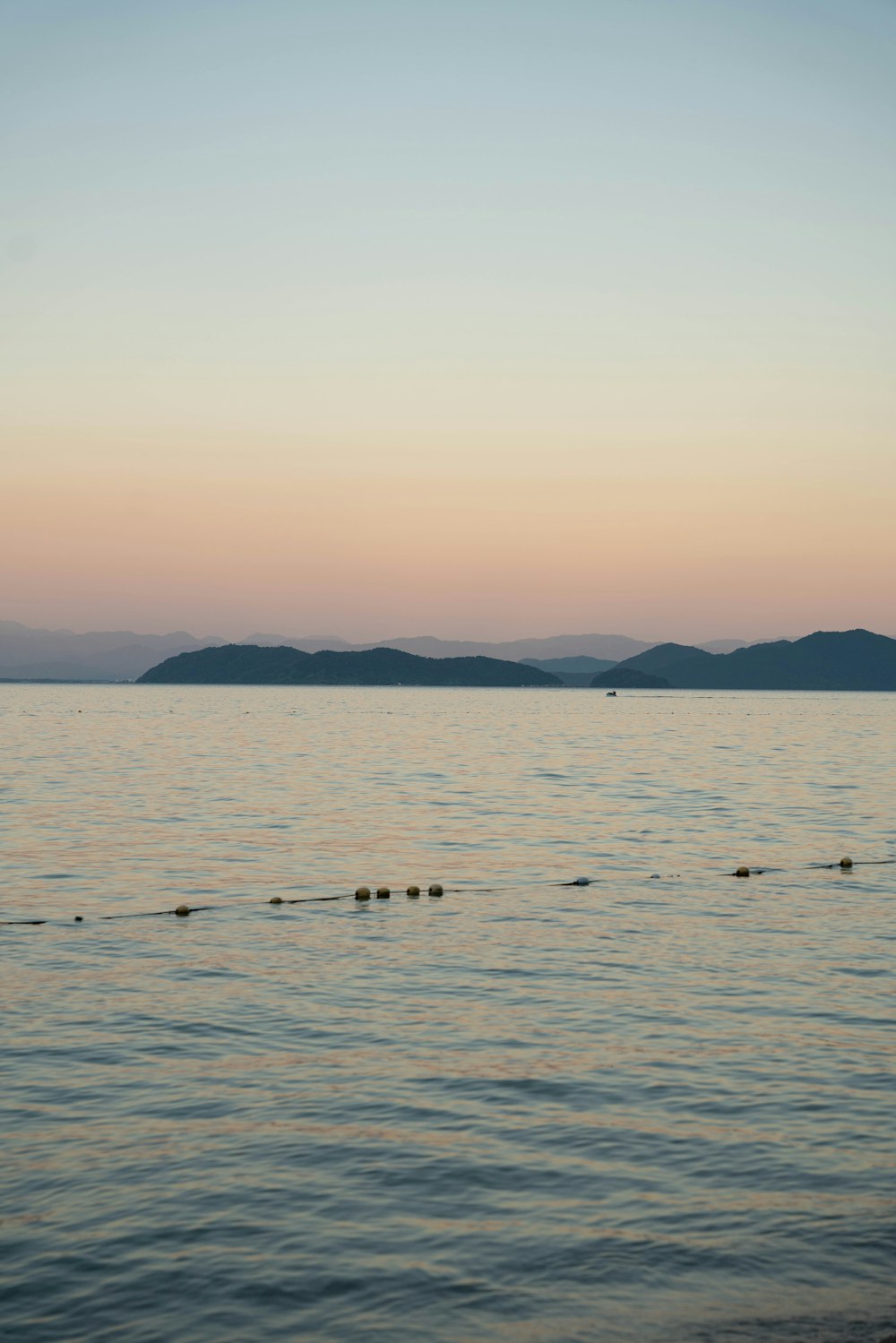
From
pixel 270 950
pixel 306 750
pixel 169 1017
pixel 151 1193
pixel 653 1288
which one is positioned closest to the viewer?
pixel 653 1288

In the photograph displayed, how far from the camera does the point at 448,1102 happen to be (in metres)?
17.6

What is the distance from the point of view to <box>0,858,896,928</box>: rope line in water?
3250 cm

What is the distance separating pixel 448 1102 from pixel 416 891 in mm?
19044

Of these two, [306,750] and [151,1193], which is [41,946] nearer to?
[151,1193]

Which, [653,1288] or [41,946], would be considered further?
[41,946]

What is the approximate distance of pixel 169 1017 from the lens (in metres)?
22.2

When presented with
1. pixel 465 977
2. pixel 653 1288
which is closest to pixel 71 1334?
pixel 653 1288

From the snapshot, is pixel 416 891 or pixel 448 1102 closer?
pixel 448 1102

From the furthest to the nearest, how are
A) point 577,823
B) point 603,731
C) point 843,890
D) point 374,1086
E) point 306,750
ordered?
1. point 603,731
2. point 306,750
3. point 577,823
4. point 843,890
5. point 374,1086

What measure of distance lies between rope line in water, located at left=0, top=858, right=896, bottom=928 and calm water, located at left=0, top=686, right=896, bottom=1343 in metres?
0.30

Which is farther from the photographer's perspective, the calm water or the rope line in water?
the rope line in water

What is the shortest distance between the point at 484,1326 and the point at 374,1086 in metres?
6.93

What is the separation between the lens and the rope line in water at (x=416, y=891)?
32.5 metres

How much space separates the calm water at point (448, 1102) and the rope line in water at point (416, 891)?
0.99 feet
